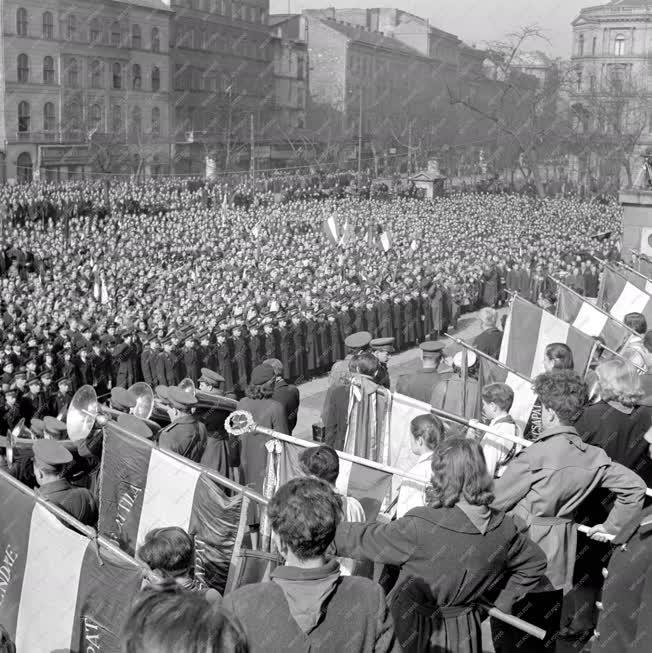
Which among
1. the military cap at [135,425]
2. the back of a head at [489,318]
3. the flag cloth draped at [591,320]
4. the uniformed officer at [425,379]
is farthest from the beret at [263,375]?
the back of a head at [489,318]

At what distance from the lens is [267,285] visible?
23000 millimetres

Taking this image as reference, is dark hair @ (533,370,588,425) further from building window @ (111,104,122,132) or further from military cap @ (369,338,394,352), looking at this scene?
building window @ (111,104,122,132)

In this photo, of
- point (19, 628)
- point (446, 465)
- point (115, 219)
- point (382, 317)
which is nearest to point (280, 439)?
point (19, 628)

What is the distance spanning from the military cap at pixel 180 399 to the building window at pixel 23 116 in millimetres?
55673

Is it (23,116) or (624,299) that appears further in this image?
(23,116)

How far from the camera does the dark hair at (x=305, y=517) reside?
11.3 ft

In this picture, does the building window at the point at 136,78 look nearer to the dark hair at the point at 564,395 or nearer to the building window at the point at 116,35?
the building window at the point at 116,35

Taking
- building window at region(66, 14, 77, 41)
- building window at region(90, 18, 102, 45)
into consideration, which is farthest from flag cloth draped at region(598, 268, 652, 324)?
building window at region(90, 18, 102, 45)

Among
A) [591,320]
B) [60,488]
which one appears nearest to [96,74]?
[591,320]

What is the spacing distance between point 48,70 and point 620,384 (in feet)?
201

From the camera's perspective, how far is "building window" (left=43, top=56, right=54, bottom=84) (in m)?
62.1

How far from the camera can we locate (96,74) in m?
66.2

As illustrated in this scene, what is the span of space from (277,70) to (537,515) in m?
86.2

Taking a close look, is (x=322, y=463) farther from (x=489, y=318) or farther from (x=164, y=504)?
(x=489, y=318)
